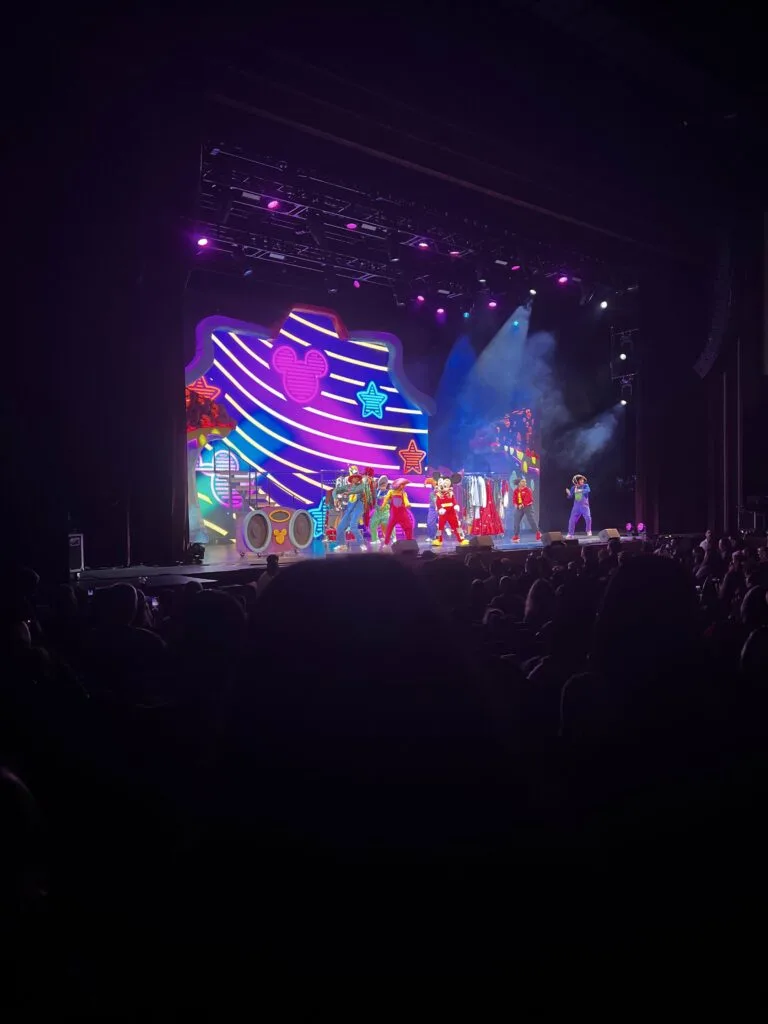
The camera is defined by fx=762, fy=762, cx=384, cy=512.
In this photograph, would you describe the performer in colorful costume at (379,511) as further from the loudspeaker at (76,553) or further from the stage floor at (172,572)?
the loudspeaker at (76,553)

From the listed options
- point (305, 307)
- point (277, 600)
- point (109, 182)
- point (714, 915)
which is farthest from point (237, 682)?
point (305, 307)

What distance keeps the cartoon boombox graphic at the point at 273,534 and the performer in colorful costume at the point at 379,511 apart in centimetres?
129

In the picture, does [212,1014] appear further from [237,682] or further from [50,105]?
[50,105]

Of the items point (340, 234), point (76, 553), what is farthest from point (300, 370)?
point (76, 553)

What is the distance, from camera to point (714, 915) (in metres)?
1.69

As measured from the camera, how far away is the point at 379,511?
1411cm

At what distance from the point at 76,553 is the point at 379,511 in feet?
19.7

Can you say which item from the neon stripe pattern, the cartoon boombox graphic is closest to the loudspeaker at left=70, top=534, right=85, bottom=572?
the cartoon boombox graphic

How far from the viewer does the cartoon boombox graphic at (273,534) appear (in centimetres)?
1222

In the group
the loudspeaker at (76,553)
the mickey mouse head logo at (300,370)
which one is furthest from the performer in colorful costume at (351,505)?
the loudspeaker at (76,553)

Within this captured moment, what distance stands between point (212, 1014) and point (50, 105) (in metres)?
7.97

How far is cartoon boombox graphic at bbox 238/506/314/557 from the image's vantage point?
481 inches

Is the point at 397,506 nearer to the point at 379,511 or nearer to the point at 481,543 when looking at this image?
the point at 379,511

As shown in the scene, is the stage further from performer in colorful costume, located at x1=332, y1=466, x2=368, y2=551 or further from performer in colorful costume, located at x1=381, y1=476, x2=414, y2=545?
performer in colorful costume, located at x1=381, y1=476, x2=414, y2=545
